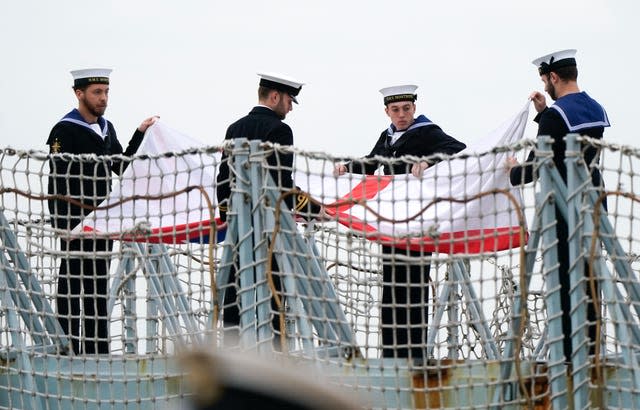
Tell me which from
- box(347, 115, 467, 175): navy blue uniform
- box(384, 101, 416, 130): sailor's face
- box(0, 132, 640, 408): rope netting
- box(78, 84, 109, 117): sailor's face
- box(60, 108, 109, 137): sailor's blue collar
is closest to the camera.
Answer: box(0, 132, 640, 408): rope netting

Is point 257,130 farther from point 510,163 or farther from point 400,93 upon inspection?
point 510,163

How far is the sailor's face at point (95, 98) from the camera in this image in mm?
8828

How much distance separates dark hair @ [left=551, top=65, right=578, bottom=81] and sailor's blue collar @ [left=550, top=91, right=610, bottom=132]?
0.74 ft

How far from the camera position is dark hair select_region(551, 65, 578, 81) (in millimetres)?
7645

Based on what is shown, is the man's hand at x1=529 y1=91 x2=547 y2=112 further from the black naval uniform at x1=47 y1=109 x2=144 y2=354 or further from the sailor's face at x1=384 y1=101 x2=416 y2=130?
the black naval uniform at x1=47 y1=109 x2=144 y2=354

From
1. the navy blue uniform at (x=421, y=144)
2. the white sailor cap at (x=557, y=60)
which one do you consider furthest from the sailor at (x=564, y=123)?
the navy blue uniform at (x=421, y=144)

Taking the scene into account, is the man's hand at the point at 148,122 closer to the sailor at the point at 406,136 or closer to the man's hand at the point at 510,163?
the sailor at the point at 406,136

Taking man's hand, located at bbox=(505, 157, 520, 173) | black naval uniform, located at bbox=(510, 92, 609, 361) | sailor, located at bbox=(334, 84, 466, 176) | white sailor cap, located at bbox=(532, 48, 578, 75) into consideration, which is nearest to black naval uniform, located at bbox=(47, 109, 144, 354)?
sailor, located at bbox=(334, 84, 466, 176)

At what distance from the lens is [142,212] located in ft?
24.3

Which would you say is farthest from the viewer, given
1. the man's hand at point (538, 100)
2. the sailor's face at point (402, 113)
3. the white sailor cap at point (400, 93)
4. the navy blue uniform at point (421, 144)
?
the white sailor cap at point (400, 93)

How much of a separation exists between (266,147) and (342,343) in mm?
1091

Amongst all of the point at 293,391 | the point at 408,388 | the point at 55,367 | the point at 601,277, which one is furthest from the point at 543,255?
the point at 293,391

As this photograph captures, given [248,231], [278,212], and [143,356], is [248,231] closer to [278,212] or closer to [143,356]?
[278,212]

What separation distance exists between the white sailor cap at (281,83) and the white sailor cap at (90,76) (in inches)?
46.7
